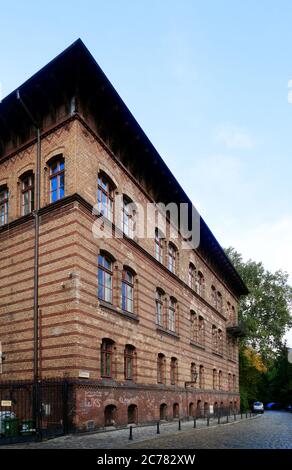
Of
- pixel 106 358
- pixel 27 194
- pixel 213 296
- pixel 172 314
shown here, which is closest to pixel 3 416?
pixel 106 358

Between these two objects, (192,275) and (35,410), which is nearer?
(35,410)

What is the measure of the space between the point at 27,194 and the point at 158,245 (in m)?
8.66

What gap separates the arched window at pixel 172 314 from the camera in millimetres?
26562

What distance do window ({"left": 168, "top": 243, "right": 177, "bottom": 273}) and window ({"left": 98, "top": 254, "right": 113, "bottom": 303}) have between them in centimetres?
822

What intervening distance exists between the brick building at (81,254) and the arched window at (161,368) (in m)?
0.08

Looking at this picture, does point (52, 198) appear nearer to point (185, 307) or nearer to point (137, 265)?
point (137, 265)

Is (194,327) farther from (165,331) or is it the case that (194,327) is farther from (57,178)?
(57,178)

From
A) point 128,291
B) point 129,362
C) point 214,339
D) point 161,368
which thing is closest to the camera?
point 129,362

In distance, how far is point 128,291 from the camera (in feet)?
→ 70.5

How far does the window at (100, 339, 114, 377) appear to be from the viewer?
1820cm

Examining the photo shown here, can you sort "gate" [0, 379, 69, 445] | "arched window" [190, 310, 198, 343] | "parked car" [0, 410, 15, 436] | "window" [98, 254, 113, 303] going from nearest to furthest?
1. "gate" [0, 379, 69, 445]
2. "parked car" [0, 410, 15, 436]
3. "window" [98, 254, 113, 303]
4. "arched window" [190, 310, 198, 343]

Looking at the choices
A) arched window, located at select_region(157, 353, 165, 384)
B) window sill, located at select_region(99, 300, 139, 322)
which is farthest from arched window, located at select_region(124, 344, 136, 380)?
arched window, located at select_region(157, 353, 165, 384)

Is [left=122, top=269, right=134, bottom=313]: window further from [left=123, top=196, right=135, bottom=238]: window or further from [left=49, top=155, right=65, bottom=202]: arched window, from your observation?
[left=49, top=155, right=65, bottom=202]: arched window
